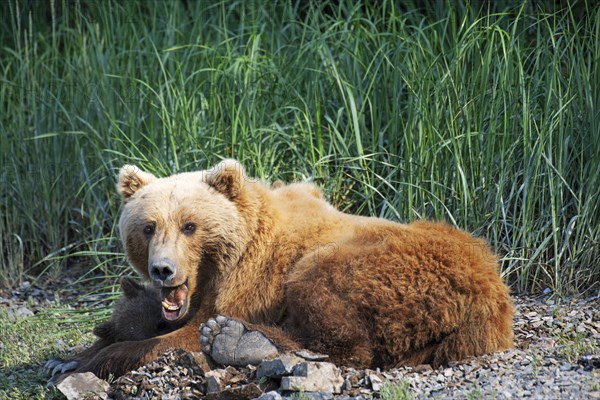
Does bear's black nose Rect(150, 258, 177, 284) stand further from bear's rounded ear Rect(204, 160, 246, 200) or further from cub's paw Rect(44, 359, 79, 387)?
cub's paw Rect(44, 359, 79, 387)

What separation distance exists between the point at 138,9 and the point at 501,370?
650 cm

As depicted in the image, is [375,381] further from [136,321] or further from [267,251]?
[136,321]

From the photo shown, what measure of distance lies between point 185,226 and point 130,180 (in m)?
0.59

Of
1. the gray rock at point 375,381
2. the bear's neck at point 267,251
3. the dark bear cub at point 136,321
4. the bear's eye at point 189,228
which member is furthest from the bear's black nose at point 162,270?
the gray rock at point 375,381

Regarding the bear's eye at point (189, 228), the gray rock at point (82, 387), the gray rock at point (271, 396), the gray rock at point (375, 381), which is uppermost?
the bear's eye at point (189, 228)

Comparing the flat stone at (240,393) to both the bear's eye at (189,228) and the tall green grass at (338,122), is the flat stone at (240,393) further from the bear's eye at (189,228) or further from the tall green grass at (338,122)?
the tall green grass at (338,122)

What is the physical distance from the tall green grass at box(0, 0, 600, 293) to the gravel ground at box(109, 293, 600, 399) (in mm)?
1623

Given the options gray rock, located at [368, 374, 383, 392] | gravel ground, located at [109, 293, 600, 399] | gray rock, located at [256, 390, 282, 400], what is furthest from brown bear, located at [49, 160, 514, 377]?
gray rock, located at [256, 390, 282, 400]

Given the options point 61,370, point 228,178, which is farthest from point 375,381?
point 61,370

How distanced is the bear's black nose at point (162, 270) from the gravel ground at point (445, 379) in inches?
17.2

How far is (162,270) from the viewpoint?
5.20 m

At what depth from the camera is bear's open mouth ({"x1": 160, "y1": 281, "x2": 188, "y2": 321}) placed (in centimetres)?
543

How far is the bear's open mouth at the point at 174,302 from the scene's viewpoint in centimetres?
543

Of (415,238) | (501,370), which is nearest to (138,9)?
(415,238)
